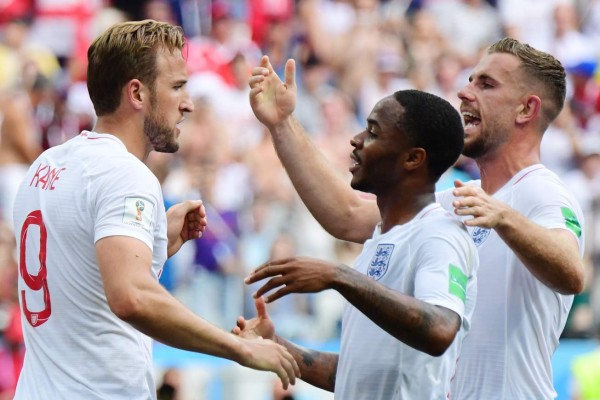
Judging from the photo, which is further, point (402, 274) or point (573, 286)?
point (573, 286)

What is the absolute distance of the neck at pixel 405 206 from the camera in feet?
16.4

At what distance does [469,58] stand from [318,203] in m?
8.77

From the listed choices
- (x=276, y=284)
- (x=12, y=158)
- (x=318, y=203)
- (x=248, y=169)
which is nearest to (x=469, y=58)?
(x=248, y=169)

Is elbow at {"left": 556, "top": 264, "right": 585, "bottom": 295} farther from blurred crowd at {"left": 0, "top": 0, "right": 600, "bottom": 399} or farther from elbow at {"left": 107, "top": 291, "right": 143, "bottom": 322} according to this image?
blurred crowd at {"left": 0, "top": 0, "right": 600, "bottom": 399}

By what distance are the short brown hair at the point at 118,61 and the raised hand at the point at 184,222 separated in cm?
66

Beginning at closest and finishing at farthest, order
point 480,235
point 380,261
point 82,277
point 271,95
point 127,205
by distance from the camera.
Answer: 1. point 127,205
2. point 82,277
3. point 380,261
4. point 480,235
5. point 271,95

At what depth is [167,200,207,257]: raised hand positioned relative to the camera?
17.7ft

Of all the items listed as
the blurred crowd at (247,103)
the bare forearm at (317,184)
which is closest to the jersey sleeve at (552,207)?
the bare forearm at (317,184)

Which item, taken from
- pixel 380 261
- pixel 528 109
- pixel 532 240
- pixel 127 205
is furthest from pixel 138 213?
pixel 528 109

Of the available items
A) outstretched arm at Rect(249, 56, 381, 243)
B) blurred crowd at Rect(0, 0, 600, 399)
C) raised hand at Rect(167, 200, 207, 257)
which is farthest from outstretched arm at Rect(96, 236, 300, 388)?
blurred crowd at Rect(0, 0, 600, 399)

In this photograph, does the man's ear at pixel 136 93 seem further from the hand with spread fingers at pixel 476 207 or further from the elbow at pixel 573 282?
the elbow at pixel 573 282

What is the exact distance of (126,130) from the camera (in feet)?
16.3

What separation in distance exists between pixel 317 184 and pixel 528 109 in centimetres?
117

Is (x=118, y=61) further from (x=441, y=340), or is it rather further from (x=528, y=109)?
(x=528, y=109)
